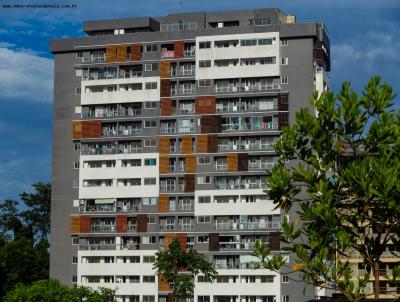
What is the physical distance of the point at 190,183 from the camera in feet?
416

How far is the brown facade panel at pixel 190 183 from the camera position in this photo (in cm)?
12675

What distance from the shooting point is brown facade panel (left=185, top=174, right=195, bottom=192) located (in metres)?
127

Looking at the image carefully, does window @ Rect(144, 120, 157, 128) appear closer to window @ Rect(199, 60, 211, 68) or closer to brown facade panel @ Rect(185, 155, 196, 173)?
brown facade panel @ Rect(185, 155, 196, 173)

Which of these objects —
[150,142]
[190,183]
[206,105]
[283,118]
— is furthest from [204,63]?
[190,183]

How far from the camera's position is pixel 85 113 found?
134 m

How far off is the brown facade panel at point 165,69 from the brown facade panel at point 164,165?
12079mm

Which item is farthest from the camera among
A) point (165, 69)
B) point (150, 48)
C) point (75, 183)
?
point (75, 183)

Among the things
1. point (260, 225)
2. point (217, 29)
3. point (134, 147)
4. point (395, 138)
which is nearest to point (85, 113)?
point (134, 147)

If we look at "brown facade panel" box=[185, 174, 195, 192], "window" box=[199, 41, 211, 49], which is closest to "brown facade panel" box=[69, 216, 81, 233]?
"brown facade panel" box=[185, 174, 195, 192]

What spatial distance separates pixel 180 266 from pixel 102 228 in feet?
54.6

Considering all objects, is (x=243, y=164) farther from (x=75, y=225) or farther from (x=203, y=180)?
(x=75, y=225)

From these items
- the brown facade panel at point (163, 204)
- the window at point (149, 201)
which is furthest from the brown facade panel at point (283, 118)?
the window at point (149, 201)

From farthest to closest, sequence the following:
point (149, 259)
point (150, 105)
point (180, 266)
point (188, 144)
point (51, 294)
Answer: point (150, 105), point (188, 144), point (149, 259), point (180, 266), point (51, 294)

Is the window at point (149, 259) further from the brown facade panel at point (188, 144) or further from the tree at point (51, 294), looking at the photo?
the brown facade panel at point (188, 144)
